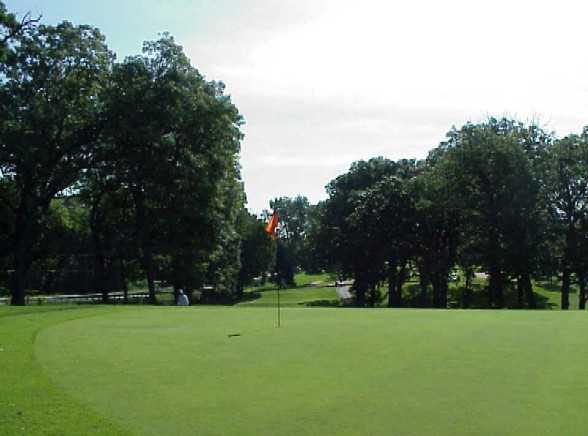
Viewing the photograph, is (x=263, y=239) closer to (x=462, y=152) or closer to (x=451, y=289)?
(x=451, y=289)

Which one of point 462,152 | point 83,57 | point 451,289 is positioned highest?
point 83,57

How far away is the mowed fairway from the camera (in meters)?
7.04

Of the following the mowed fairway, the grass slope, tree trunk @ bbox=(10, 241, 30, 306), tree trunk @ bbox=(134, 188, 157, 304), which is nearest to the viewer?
the grass slope

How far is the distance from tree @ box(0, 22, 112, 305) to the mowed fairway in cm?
2881

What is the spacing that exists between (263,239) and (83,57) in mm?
46766

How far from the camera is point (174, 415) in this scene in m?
7.31

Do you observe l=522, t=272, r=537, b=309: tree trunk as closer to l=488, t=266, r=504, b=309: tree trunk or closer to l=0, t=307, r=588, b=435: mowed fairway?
l=488, t=266, r=504, b=309: tree trunk

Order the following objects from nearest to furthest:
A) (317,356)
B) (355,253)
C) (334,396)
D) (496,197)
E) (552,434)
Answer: (552,434) → (334,396) → (317,356) → (496,197) → (355,253)

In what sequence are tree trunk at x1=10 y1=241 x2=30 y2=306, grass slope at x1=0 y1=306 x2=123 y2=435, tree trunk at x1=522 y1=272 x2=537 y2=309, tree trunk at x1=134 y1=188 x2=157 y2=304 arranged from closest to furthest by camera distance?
1. grass slope at x1=0 y1=306 x2=123 y2=435
2. tree trunk at x1=10 y1=241 x2=30 y2=306
3. tree trunk at x1=134 y1=188 x2=157 y2=304
4. tree trunk at x1=522 y1=272 x2=537 y2=309

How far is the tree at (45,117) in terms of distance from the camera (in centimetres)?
4178

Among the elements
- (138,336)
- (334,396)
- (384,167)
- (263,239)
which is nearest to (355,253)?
(384,167)

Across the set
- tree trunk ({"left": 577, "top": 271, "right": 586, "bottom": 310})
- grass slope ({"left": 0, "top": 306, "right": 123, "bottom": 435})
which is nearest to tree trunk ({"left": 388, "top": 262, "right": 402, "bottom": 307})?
tree trunk ({"left": 577, "top": 271, "right": 586, "bottom": 310})

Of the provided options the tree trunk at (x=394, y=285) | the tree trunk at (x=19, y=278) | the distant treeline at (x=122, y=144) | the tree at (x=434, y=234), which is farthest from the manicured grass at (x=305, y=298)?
the tree trunk at (x=19, y=278)

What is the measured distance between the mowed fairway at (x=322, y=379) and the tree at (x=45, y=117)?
28808 millimetres
